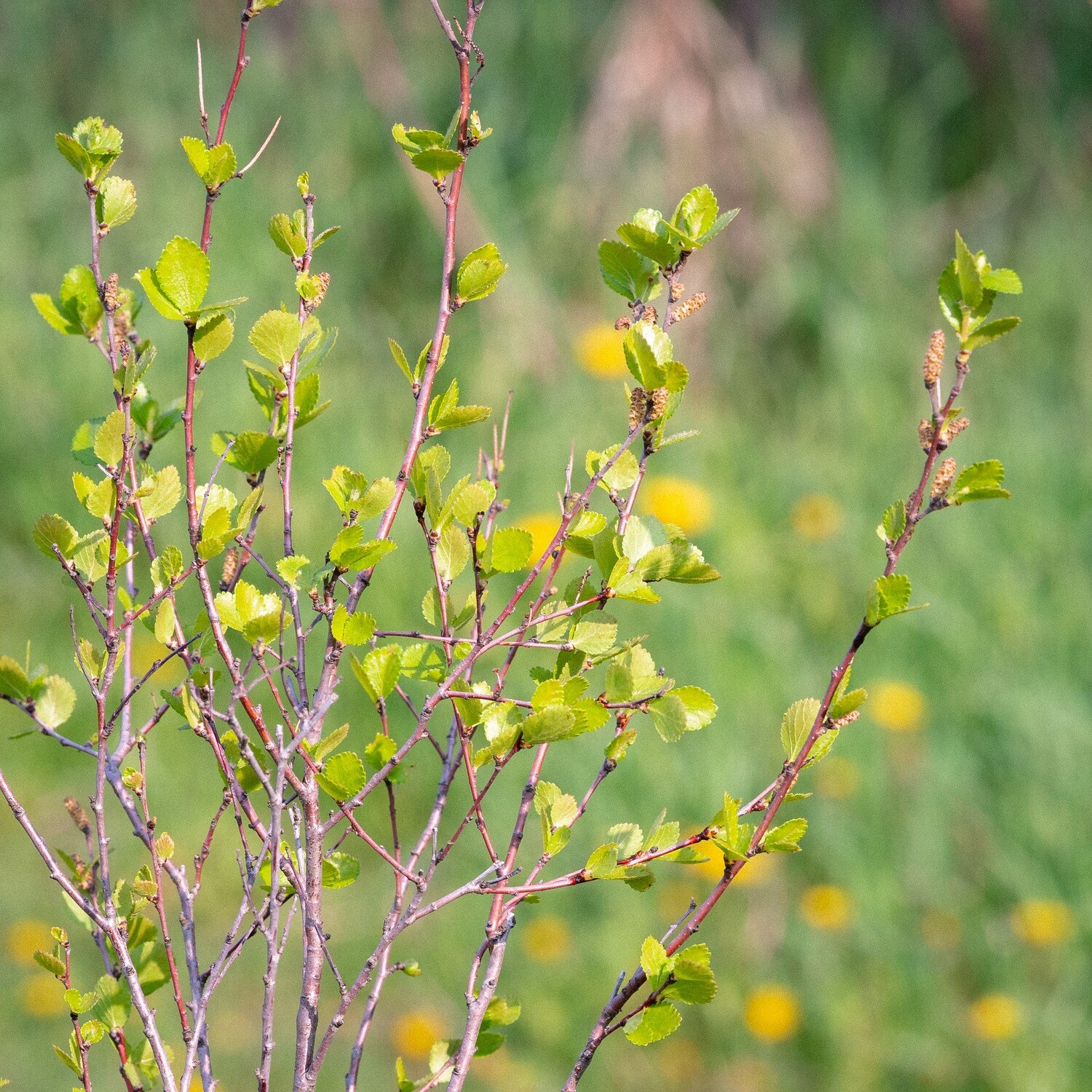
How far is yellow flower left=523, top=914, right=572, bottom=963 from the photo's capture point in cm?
222

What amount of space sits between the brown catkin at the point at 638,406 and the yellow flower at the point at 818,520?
2.41 m

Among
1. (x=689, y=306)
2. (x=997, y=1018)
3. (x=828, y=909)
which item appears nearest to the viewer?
(x=689, y=306)

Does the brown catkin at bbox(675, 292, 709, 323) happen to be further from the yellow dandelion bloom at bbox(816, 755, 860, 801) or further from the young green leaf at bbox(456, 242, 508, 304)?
the yellow dandelion bloom at bbox(816, 755, 860, 801)

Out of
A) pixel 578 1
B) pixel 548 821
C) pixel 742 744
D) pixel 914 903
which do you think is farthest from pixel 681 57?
pixel 548 821

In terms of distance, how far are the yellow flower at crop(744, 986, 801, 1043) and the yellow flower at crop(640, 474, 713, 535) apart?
42.2 inches

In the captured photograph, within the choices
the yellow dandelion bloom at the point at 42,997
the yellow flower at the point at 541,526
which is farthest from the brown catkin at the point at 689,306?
the yellow dandelion bloom at the point at 42,997

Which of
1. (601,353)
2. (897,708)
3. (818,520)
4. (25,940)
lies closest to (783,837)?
(897,708)

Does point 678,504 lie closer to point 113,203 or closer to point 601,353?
point 601,353

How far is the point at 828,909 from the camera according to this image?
2.12m

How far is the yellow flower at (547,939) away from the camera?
2.22 meters

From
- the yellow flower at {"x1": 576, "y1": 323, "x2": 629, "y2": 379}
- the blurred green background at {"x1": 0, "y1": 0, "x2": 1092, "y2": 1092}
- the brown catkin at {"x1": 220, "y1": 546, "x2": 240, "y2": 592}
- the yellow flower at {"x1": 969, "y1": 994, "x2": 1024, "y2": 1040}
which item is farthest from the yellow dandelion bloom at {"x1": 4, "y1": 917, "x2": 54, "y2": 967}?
the yellow flower at {"x1": 576, "y1": 323, "x2": 629, "y2": 379}

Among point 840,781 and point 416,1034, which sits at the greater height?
point 840,781

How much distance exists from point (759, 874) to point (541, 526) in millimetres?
848

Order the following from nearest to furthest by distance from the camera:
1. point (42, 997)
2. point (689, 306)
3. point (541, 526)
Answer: point (689, 306) → point (42, 997) → point (541, 526)
